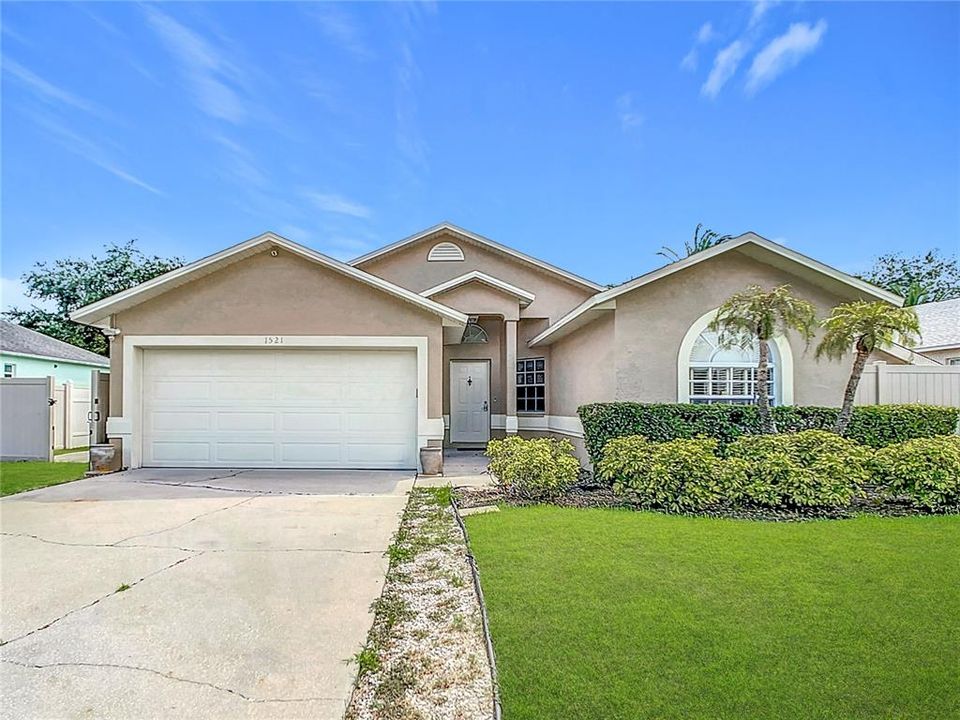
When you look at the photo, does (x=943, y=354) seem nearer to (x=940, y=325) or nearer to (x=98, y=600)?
(x=940, y=325)

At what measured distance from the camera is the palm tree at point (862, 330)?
8.90m

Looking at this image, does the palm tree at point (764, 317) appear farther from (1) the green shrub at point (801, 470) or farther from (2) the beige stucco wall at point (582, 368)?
(2) the beige stucco wall at point (582, 368)

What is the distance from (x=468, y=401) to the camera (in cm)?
1691

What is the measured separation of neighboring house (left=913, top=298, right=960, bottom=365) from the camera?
1744 centimetres

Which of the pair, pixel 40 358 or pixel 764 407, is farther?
pixel 40 358

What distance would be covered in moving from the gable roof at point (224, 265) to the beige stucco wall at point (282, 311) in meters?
0.19

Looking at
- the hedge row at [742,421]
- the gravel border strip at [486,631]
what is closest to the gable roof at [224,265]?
the hedge row at [742,421]

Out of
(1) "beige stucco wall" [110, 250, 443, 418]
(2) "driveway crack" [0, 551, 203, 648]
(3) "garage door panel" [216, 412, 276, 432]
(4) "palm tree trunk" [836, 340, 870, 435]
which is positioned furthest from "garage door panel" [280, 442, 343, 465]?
(4) "palm tree trunk" [836, 340, 870, 435]

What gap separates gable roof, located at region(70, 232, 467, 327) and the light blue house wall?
11528 millimetres

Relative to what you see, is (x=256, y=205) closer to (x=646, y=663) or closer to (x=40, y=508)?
(x=40, y=508)

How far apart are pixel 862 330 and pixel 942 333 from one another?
1274cm

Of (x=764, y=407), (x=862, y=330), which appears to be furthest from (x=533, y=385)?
(x=862, y=330)

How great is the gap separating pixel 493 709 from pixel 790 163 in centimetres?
2066

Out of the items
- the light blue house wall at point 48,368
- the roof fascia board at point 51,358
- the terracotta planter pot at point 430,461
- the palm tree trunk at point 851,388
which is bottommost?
the terracotta planter pot at point 430,461
